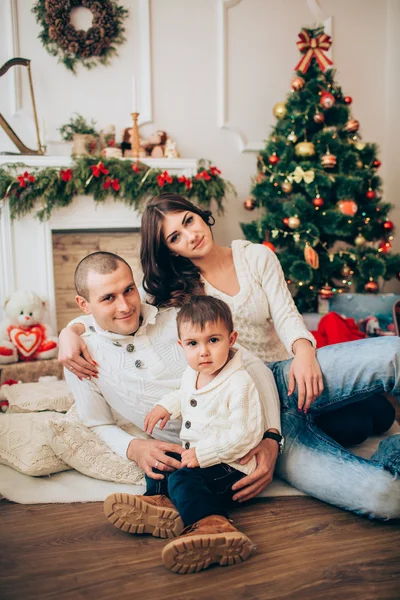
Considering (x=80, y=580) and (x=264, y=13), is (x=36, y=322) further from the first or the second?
(x=264, y=13)

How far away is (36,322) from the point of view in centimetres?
298

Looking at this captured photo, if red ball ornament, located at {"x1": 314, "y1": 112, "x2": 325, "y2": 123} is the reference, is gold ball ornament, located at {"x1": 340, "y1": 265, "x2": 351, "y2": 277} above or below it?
below

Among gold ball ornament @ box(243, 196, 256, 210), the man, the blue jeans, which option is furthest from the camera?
gold ball ornament @ box(243, 196, 256, 210)

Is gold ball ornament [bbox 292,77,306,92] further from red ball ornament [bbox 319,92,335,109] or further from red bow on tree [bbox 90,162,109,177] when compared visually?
red bow on tree [bbox 90,162,109,177]

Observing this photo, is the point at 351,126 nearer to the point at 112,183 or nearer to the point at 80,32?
the point at 112,183

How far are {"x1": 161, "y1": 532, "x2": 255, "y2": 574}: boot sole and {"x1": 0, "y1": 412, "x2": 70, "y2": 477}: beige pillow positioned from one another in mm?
700

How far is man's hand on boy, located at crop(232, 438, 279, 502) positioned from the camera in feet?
4.73

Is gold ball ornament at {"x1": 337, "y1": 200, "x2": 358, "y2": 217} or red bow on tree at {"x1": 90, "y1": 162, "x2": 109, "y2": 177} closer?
red bow on tree at {"x1": 90, "y1": 162, "x2": 109, "y2": 177}

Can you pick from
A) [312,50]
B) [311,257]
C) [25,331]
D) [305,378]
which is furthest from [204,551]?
[312,50]

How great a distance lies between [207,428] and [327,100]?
8.05 feet

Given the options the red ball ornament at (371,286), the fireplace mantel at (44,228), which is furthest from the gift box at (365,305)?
the fireplace mantel at (44,228)

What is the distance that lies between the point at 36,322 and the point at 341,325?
1687 millimetres

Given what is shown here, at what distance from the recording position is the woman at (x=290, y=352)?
1.46 meters

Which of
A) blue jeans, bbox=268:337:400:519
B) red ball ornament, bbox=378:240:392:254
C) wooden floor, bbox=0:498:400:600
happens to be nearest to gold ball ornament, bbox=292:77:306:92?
red ball ornament, bbox=378:240:392:254
